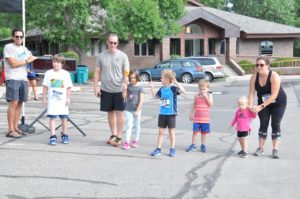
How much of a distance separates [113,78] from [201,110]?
1.64m

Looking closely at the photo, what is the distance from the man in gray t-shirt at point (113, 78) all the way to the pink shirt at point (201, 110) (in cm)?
129

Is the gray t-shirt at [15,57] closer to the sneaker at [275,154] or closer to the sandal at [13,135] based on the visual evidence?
the sandal at [13,135]

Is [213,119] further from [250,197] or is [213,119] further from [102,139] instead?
[250,197]

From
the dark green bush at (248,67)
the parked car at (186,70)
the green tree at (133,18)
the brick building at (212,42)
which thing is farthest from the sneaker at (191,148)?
the dark green bush at (248,67)

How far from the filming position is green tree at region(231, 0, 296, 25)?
202 feet

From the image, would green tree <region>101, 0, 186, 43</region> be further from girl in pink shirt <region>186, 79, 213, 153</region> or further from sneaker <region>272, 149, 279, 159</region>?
sneaker <region>272, 149, 279, 159</region>

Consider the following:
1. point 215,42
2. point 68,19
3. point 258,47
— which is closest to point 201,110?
point 68,19

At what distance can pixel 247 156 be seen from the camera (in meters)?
9.27

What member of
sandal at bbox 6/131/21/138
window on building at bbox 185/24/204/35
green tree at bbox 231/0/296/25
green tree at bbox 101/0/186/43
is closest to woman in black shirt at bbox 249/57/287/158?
sandal at bbox 6/131/21/138

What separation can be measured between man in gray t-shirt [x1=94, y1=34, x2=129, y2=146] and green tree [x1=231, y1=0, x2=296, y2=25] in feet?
178

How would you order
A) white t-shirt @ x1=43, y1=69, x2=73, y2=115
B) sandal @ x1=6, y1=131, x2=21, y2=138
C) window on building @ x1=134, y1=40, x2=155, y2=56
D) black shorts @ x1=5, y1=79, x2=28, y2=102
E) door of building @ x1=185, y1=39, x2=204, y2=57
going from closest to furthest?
1. white t-shirt @ x1=43, y1=69, x2=73, y2=115
2. black shorts @ x1=5, y1=79, x2=28, y2=102
3. sandal @ x1=6, y1=131, x2=21, y2=138
4. window on building @ x1=134, y1=40, x2=155, y2=56
5. door of building @ x1=185, y1=39, x2=204, y2=57

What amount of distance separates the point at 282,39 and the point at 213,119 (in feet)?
120

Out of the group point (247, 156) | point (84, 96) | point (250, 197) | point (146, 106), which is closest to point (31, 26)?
point (84, 96)

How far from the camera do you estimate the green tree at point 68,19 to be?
95.6 ft
